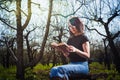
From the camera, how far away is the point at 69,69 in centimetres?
273

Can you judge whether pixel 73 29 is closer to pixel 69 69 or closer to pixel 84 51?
pixel 84 51

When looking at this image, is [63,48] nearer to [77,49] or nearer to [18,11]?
[77,49]

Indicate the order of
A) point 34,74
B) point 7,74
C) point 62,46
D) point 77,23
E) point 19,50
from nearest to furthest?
1. point 62,46
2. point 77,23
3. point 19,50
4. point 7,74
5. point 34,74

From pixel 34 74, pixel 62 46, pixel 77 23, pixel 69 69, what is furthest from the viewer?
pixel 34 74

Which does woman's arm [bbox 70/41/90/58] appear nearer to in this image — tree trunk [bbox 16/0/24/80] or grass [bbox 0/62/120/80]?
grass [bbox 0/62/120/80]

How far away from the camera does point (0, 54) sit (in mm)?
67500

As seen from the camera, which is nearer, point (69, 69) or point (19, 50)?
point (69, 69)

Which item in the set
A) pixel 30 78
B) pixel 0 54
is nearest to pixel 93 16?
pixel 30 78

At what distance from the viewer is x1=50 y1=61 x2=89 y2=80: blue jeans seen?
263cm

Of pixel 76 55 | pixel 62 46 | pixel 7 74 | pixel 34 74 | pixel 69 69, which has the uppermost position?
pixel 62 46

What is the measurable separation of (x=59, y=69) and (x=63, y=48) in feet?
0.97

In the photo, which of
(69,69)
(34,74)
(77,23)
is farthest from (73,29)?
(34,74)

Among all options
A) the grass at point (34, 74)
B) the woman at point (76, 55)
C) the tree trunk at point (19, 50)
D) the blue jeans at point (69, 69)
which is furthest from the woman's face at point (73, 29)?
the tree trunk at point (19, 50)

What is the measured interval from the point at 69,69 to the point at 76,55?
0.24m
